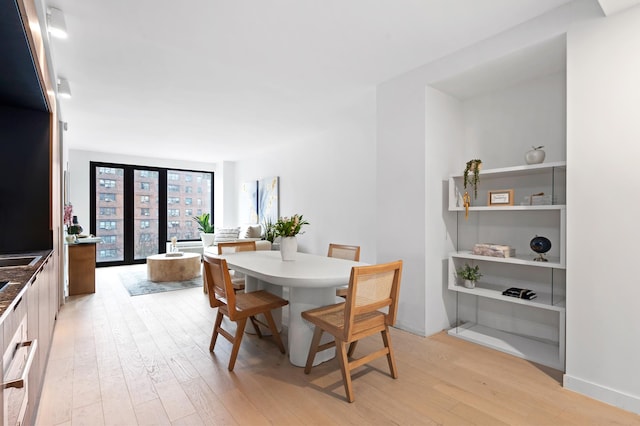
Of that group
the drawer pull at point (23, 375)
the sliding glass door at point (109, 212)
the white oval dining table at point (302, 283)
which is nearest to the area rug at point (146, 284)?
the sliding glass door at point (109, 212)

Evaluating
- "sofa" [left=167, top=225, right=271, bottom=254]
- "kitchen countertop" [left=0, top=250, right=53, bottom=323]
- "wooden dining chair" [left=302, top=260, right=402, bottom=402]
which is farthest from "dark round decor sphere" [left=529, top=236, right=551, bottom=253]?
"sofa" [left=167, top=225, right=271, bottom=254]

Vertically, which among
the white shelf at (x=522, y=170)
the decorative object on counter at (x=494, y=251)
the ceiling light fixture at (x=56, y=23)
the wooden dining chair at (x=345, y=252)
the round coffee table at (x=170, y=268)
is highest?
the ceiling light fixture at (x=56, y=23)

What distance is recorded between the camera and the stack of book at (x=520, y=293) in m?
2.58

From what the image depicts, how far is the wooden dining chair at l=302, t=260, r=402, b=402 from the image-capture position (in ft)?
6.09

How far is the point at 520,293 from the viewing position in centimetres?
263

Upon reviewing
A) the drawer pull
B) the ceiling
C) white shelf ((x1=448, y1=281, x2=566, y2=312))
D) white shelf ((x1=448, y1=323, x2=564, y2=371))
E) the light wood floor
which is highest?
the ceiling

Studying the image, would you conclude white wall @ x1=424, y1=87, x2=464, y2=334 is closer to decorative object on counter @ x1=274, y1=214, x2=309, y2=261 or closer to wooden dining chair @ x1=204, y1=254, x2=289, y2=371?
decorative object on counter @ x1=274, y1=214, x2=309, y2=261

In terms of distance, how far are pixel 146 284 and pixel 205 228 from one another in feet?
8.99

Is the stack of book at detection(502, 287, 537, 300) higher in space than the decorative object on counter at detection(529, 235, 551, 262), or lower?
lower

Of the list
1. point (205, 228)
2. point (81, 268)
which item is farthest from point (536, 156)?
point (205, 228)

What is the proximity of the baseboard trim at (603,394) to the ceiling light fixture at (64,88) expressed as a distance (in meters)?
4.85

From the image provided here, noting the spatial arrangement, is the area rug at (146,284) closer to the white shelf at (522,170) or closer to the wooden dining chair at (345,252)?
the wooden dining chair at (345,252)

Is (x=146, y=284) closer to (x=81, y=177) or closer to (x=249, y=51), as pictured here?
(x=81, y=177)

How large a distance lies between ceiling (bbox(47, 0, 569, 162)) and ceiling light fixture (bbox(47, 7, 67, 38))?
5 cm
